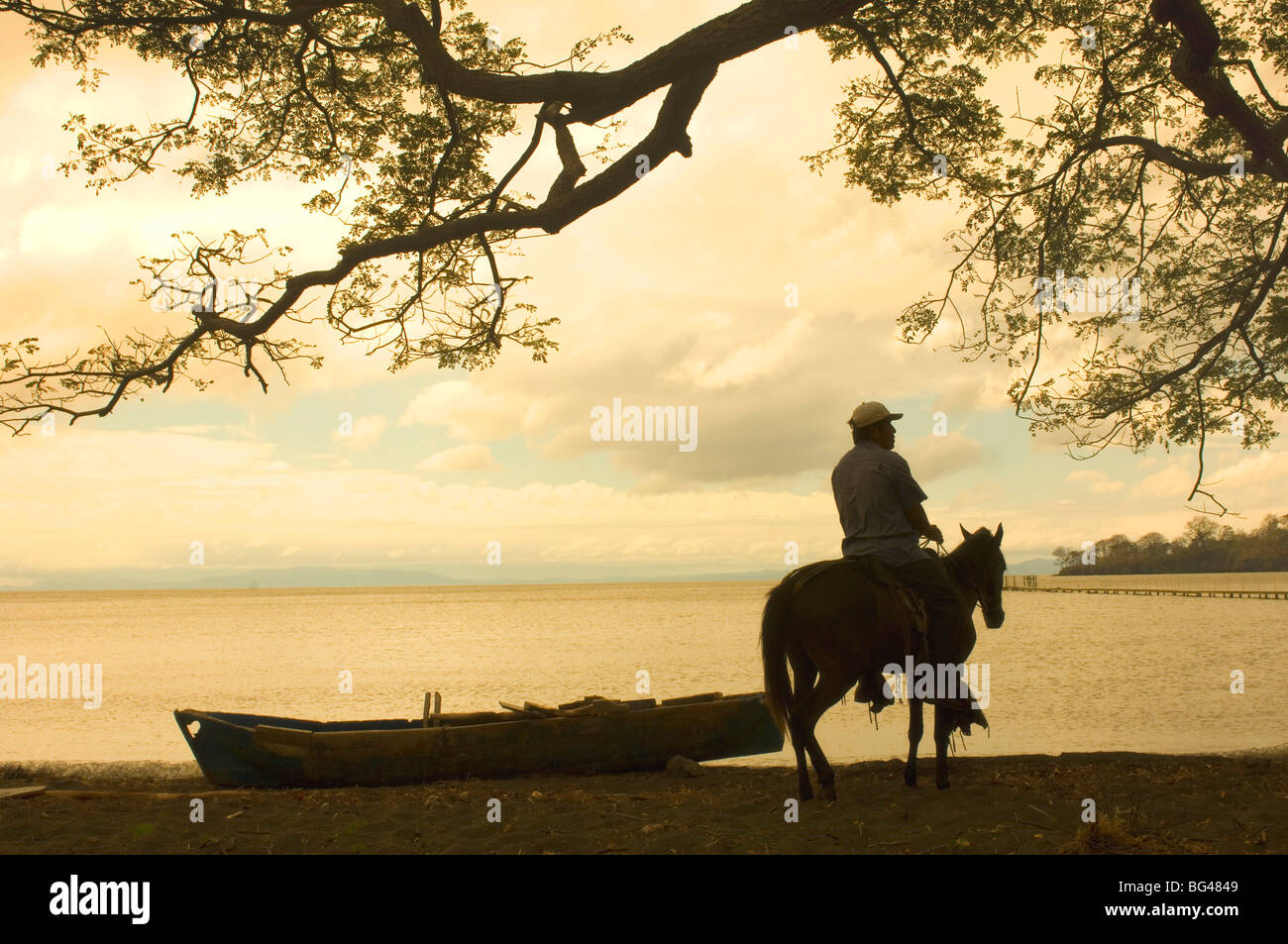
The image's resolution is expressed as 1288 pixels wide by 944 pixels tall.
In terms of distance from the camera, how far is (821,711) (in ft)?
22.3

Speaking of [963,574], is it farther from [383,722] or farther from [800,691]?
[383,722]

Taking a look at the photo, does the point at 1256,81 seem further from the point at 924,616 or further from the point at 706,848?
the point at 706,848

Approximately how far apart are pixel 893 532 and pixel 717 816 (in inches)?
97.2

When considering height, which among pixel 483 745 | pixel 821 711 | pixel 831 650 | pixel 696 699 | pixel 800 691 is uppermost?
pixel 831 650

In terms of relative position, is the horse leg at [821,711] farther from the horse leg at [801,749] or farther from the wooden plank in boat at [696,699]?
the wooden plank in boat at [696,699]

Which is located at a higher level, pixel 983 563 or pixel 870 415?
pixel 870 415

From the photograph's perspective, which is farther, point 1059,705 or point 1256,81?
point 1059,705

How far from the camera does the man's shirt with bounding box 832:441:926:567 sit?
22.3 ft

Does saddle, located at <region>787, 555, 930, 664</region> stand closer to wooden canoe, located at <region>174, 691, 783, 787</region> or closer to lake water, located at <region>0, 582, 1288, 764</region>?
wooden canoe, located at <region>174, 691, 783, 787</region>

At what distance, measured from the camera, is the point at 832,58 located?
33.3 feet

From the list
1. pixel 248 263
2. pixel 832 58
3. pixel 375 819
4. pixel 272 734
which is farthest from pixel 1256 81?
pixel 272 734

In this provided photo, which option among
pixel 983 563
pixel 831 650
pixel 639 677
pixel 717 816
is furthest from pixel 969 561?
pixel 639 677

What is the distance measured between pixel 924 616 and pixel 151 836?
575cm

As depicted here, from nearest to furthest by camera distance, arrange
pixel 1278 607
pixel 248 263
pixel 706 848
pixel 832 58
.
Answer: pixel 706 848 → pixel 248 263 → pixel 832 58 → pixel 1278 607
